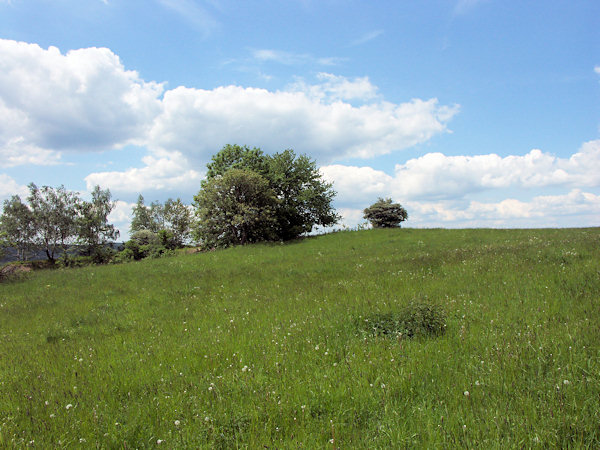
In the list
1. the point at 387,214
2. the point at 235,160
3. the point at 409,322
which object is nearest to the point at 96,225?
the point at 235,160

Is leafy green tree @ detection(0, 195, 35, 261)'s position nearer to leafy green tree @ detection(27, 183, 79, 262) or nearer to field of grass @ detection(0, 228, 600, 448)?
leafy green tree @ detection(27, 183, 79, 262)

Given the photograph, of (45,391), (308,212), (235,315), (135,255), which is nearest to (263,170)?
(308,212)

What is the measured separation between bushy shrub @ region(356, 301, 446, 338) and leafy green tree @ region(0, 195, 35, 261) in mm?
74297

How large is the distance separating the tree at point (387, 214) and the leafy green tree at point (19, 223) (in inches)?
2494

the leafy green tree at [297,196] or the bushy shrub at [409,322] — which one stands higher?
the leafy green tree at [297,196]

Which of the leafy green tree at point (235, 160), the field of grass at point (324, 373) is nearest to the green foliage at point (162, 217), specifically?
the leafy green tree at point (235, 160)

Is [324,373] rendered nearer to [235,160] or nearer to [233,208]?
[233,208]

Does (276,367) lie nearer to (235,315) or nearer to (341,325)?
(341,325)

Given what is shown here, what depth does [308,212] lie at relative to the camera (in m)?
42.8

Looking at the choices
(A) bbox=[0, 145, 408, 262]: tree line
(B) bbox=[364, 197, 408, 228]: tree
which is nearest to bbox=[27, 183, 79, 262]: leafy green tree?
(A) bbox=[0, 145, 408, 262]: tree line

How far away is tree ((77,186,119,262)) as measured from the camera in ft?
189

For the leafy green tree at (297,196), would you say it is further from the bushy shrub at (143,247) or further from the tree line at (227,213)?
the bushy shrub at (143,247)

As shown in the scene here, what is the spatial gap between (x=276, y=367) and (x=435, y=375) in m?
2.39

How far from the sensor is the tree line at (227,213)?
120ft
